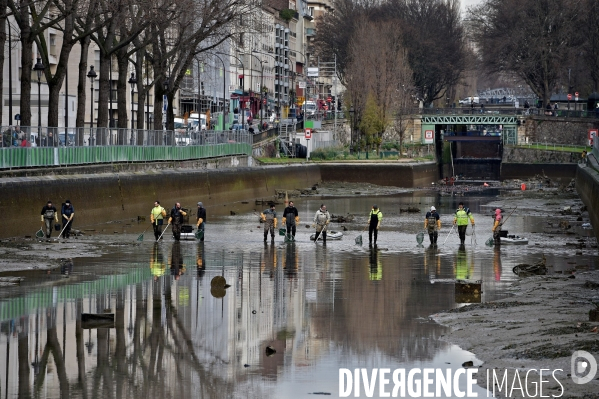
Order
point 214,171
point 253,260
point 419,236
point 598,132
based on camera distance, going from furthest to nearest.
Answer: point 598,132 → point 214,171 → point 419,236 → point 253,260

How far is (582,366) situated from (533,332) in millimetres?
3252

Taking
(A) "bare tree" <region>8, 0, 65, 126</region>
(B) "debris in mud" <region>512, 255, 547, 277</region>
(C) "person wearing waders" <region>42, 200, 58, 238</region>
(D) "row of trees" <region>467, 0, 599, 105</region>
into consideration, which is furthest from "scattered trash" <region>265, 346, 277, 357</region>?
(D) "row of trees" <region>467, 0, 599, 105</region>

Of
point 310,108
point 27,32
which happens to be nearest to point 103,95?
point 27,32

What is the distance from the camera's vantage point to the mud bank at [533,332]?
16.5 meters

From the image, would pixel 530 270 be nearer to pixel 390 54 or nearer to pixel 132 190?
pixel 132 190

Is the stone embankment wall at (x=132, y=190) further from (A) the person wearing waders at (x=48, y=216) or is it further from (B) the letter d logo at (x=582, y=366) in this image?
(B) the letter d logo at (x=582, y=366)

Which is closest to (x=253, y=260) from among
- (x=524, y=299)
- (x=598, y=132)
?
(x=524, y=299)

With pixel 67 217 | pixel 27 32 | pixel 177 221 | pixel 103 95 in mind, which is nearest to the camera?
pixel 67 217

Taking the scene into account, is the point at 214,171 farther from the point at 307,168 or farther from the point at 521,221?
the point at 307,168

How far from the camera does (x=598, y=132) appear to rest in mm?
112688

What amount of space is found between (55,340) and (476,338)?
21.3ft

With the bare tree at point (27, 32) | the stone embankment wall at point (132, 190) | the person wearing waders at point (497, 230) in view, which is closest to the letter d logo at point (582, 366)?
the stone embankment wall at point (132, 190)

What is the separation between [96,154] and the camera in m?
48.4

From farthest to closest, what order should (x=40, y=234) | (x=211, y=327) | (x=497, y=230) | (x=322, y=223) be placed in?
(x=497, y=230) < (x=322, y=223) < (x=40, y=234) < (x=211, y=327)
